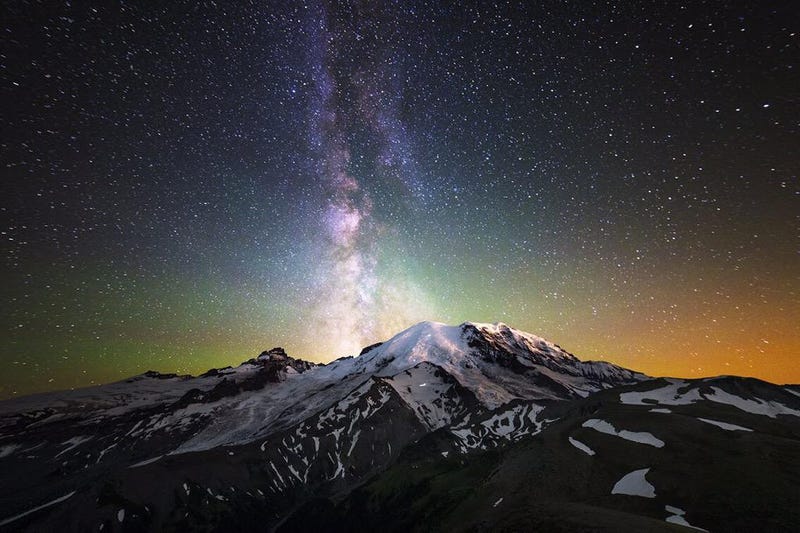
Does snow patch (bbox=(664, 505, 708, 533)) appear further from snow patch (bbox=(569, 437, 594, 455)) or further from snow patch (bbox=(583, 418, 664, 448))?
snow patch (bbox=(583, 418, 664, 448))

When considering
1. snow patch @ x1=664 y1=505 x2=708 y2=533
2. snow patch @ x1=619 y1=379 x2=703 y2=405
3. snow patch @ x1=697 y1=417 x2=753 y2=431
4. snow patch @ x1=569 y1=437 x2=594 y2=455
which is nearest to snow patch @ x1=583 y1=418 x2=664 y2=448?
snow patch @ x1=569 y1=437 x2=594 y2=455

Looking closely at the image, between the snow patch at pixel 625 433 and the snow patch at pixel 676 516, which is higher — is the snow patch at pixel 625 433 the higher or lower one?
the higher one

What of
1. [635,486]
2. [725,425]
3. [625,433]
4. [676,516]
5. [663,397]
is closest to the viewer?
[676,516]

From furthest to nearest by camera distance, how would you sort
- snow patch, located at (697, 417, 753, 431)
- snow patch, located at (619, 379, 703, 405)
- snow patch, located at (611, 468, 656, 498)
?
snow patch, located at (619, 379, 703, 405) → snow patch, located at (697, 417, 753, 431) → snow patch, located at (611, 468, 656, 498)

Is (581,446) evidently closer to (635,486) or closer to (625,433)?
(625,433)

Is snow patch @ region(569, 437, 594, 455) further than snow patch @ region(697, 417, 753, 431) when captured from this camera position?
No

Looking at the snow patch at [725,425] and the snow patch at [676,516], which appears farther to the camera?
the snow patch at [725,425]

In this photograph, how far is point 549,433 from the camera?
89250 millimetres

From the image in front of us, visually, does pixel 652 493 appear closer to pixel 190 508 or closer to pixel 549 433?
pixel 549 433

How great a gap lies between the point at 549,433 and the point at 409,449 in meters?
124

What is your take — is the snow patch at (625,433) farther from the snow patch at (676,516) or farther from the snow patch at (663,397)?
the snow patch at (663,397)

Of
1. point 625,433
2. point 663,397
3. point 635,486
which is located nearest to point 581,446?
point 625,433

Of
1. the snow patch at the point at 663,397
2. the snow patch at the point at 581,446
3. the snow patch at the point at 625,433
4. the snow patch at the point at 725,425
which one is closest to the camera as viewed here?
the snow patch at the point at 581,446

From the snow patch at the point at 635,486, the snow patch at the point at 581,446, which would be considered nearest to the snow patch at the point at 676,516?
the snow patch at the point at 635,486
